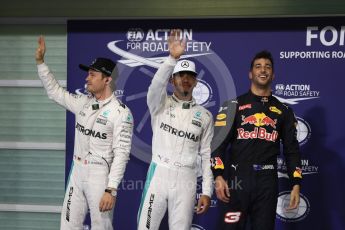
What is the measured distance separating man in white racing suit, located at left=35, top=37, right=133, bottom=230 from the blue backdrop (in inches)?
37.7

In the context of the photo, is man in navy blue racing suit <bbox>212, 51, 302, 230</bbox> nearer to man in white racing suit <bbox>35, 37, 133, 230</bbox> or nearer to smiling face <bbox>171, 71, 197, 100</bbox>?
smiling face <bbox>171, 71, 197, 100</bbox>

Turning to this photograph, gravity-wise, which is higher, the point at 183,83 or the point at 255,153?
the point at 183,83

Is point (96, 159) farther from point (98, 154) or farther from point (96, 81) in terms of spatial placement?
point (96, 81)

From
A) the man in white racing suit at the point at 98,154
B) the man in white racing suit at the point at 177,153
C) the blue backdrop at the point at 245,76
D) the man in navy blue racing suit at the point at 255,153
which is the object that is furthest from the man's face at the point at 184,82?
the blue backdrop at the point at 245,76

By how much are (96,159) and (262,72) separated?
53.3 inches

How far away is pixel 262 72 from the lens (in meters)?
3.81

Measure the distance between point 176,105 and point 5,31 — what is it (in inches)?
83.3

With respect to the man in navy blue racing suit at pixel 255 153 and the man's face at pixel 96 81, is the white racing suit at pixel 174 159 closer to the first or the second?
the man in navy blue racing suit at pixel 255 153

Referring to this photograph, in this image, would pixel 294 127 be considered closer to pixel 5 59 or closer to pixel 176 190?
pixel 176 190

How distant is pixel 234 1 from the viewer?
470 centimetres

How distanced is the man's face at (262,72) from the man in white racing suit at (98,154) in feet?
3.19

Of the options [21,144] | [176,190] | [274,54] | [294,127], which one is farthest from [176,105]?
[21,144]

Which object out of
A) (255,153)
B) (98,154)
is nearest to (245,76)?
(255,153)

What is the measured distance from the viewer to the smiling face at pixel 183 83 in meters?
3.86
